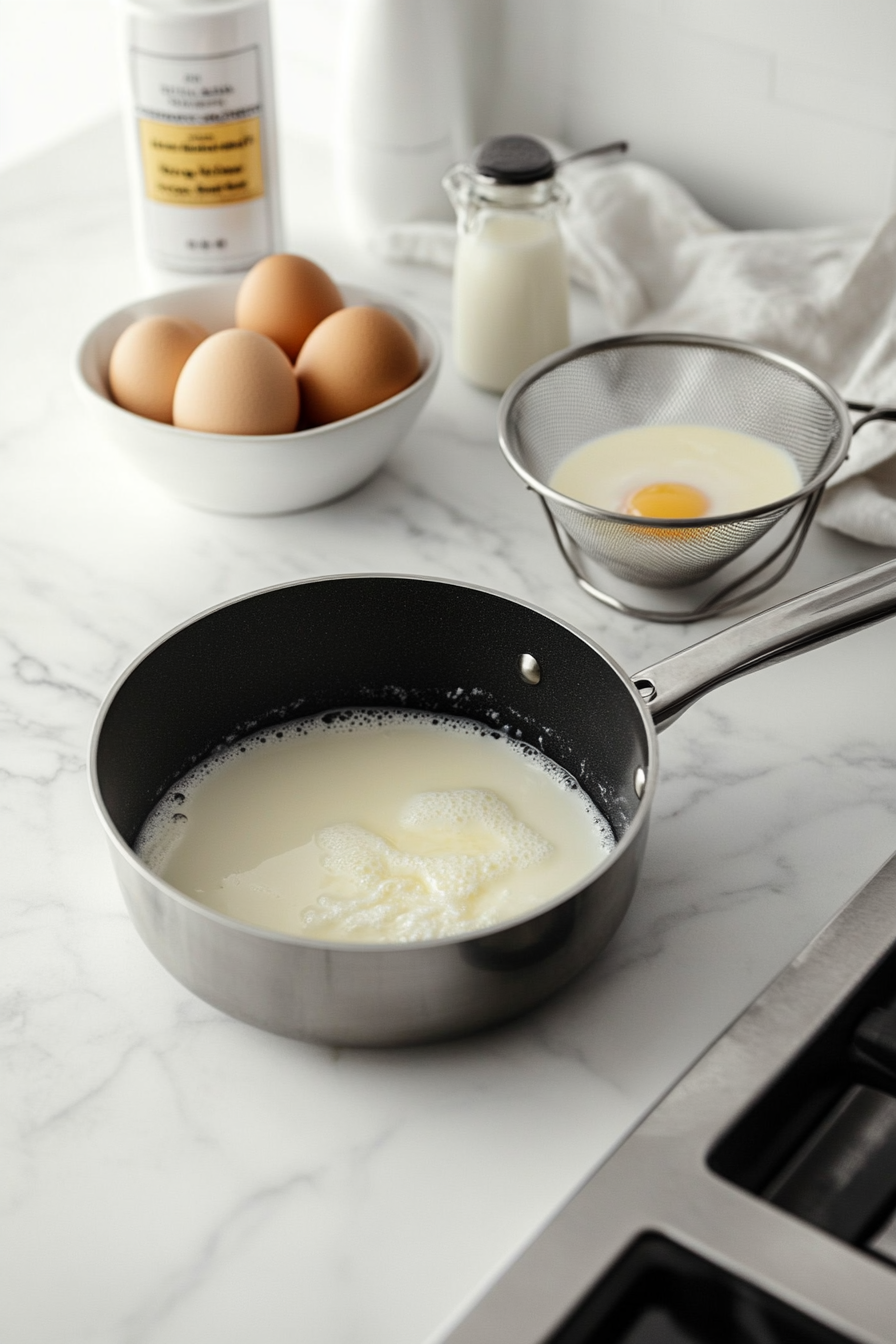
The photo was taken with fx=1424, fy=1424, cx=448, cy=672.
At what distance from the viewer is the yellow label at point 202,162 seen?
113 cm

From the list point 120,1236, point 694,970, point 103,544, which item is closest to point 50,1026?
point 120,1236

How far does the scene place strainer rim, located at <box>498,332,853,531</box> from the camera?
87cm

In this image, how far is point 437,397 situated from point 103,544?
31 cm

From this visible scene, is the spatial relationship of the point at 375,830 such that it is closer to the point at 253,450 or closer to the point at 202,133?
the point at 253,450

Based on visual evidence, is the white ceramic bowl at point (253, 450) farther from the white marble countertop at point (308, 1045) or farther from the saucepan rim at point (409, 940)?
the saucepan rim at point (409, 940)

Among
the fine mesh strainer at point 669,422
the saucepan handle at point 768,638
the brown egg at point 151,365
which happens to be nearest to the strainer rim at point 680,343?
the fine mesh strainer at point 669,422

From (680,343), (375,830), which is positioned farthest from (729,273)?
(375,830)

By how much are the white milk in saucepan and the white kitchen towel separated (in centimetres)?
36

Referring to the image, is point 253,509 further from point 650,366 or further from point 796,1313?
point 796,1313

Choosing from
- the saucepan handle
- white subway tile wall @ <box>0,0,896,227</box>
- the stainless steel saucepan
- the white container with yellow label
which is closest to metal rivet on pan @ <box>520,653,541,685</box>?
the stainless steel saucepan

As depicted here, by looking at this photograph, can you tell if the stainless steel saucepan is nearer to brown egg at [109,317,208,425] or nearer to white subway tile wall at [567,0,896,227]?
brown egg at [109,317,208,425]

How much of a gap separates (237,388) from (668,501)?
0.98 feet

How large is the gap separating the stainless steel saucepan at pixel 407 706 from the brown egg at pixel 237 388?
205 millimetres

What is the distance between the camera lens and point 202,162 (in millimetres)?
1147
